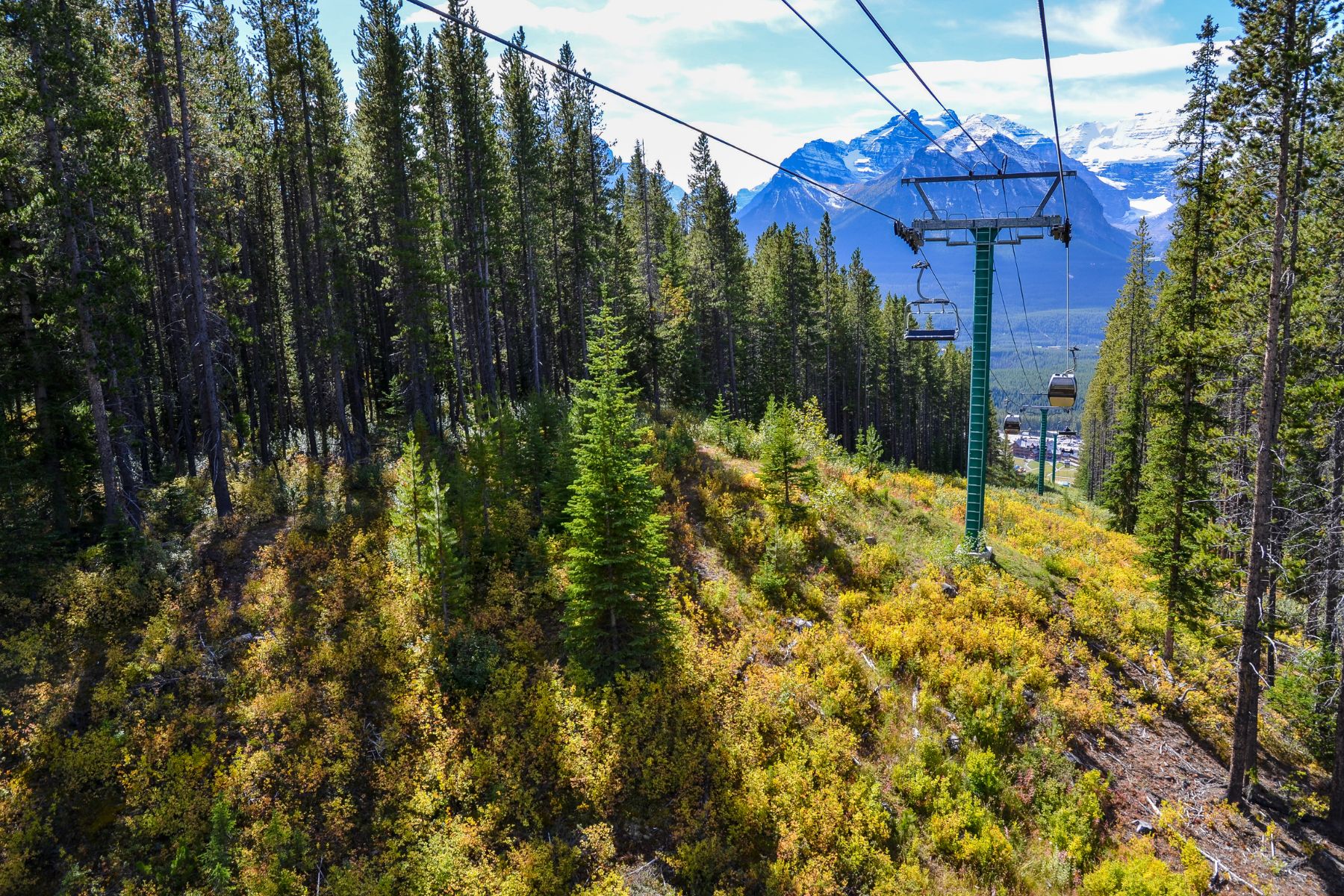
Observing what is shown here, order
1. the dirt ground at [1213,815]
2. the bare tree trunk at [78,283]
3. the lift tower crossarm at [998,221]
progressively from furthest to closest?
1. the lift tower crossarm at [998,221]
2. the bare tree trunk at [78,283]
3. the dirt ground at [1213,815]

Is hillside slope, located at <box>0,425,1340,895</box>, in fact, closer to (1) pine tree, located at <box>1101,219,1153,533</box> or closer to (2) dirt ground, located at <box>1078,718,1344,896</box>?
(2) dirt ground, located at <box>1078,718,1344,896</box>

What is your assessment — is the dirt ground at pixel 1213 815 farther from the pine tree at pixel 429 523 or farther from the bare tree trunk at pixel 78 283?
the bare tree trunk at pixel 78 283

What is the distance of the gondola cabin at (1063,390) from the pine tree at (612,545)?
54.9ft

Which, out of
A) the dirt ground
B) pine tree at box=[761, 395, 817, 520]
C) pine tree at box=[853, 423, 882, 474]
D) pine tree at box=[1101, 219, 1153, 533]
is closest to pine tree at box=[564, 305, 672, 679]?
pine tree at box=[761, 395, 817, 520]

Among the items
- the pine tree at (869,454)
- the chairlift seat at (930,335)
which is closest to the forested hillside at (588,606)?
the pine tree at (869,454)

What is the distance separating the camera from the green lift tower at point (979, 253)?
56.3 ft

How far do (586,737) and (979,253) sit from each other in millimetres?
17098

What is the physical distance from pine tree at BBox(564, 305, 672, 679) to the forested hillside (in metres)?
0.09

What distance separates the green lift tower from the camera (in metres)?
17.2

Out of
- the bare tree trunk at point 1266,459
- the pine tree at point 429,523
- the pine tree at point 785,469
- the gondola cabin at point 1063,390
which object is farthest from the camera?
the gondola cabin at point 1063,390

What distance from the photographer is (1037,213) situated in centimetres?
1667

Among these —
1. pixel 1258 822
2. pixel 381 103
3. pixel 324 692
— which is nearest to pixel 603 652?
pixel 324 692

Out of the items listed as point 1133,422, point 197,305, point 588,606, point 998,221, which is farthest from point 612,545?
point 1133,422

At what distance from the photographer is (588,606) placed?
13.3 meters
